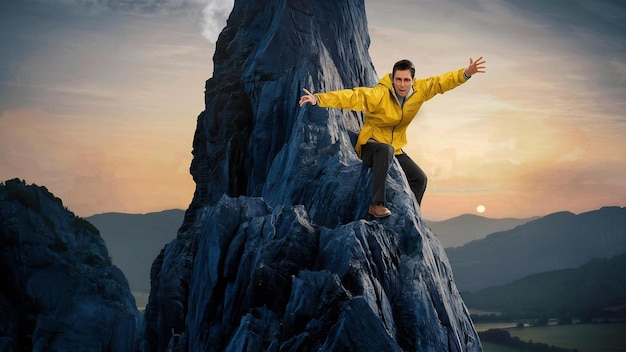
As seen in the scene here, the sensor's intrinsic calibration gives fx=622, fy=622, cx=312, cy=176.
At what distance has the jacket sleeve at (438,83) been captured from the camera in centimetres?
1631

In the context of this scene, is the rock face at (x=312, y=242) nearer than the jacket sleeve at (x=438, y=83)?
Yes

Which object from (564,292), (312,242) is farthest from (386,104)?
(564,292)

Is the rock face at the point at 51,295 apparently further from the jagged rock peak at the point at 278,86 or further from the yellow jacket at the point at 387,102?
the yellow jacket at the point at 387,102

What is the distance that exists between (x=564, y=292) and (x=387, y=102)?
176287mm

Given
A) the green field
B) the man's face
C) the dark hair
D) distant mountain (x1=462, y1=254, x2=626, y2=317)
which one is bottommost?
the green field

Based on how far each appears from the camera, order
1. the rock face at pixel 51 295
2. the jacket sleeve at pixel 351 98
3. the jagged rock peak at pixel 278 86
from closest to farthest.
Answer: the jacket sleeve at pixel 351 98, the jagged rock peak at pixel 278 86, the rock face at pixel 51 295

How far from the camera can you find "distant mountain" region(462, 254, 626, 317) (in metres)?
162

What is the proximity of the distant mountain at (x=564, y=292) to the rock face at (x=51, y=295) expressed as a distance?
123493mm

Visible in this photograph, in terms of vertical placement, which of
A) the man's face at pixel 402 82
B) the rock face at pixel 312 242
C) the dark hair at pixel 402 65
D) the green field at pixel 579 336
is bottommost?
the green field at pixel 579 336

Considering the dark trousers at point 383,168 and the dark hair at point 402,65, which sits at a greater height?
the dark hair at point 402,65

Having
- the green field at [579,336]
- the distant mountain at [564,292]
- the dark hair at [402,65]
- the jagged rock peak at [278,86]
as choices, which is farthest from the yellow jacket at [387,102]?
the distant mountain at [564,292]

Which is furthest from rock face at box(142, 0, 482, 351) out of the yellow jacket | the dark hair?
the dark hair

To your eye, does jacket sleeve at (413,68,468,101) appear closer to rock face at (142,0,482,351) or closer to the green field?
rock face at (142,0,482,351)

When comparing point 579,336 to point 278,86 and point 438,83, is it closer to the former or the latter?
point 278,86
